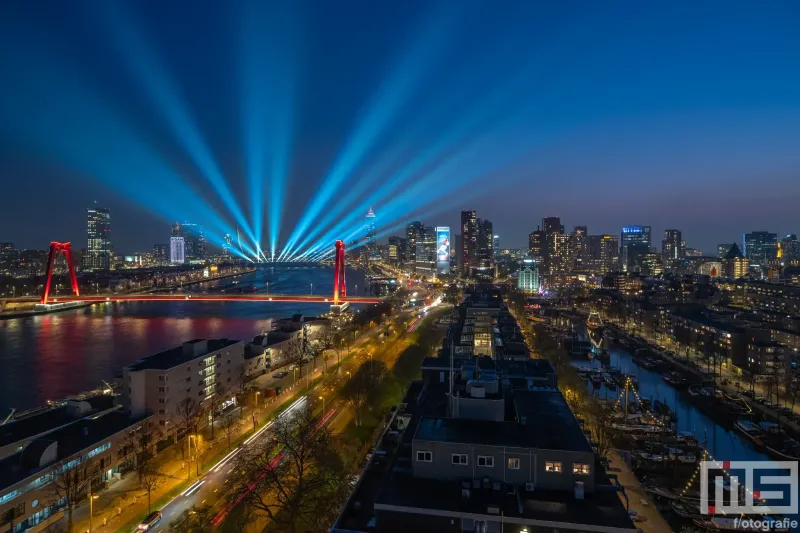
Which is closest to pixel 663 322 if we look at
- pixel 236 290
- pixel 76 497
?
pixel 76 497

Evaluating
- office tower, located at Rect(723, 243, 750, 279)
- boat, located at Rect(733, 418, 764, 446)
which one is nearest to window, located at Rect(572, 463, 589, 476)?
boat, located at Rect(733, 418, 764, 446)

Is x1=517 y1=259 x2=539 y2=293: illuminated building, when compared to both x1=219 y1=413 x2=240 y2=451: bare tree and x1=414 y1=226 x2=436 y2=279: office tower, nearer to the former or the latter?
x1=414 y1=226 x2=436 y2=279: office tower

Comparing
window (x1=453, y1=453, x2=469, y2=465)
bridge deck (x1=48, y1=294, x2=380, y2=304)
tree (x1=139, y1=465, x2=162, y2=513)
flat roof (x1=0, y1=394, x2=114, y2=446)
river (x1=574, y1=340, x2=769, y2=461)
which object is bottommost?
river (x1=574, y1=340, x2=769, y2=461)

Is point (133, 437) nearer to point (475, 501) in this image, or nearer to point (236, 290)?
point (475, 501)

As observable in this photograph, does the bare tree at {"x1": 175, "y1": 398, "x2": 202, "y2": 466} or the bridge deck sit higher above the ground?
the bridge deck

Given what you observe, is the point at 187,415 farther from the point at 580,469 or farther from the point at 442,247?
the point at 442,247
